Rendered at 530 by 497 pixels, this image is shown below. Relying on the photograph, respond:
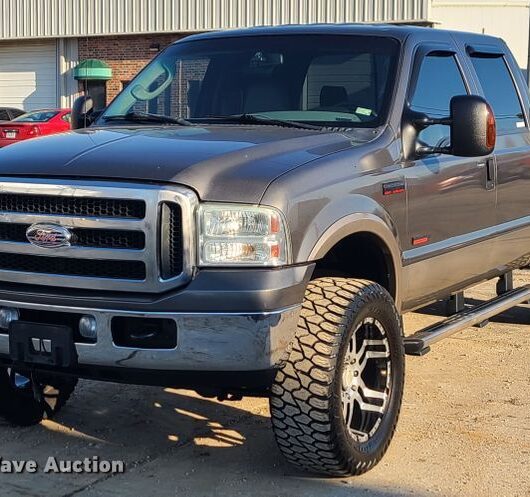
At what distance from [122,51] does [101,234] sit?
2696cm

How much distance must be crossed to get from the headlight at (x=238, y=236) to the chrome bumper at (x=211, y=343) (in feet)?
0.70

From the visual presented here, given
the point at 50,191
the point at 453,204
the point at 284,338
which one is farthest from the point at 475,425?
the point at 50,191

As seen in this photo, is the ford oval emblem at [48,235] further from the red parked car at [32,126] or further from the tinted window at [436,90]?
the red parked car at [32,126]

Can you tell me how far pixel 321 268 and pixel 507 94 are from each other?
7.93ft

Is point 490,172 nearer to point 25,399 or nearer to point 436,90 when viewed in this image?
point 436,90

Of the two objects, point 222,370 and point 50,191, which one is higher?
point 50,191

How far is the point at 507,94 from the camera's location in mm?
6023

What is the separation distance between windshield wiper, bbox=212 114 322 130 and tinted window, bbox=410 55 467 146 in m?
0.62

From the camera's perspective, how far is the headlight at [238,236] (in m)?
3.47

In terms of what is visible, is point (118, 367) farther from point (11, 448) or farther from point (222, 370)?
point (11, 448)

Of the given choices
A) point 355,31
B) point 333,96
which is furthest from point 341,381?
point 355,31

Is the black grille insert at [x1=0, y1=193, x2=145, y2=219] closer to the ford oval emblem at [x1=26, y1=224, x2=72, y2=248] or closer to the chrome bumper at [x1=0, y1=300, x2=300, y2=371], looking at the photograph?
the ford oval emblem at [x1=26, y1=224, x2=72, y2=248]

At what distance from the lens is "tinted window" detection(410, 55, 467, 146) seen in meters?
4.82

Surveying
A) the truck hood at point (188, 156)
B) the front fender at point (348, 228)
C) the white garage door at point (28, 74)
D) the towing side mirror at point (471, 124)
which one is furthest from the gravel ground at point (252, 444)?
the white garage door at point (28, 74)
